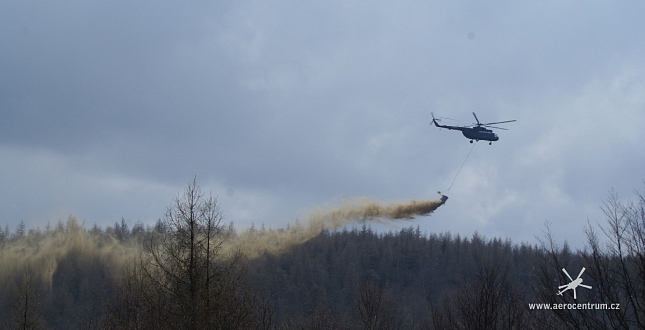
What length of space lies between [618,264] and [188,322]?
15807 mm

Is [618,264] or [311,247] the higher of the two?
[311,247]

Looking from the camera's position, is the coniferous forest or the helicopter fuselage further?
the helicopter fuselage

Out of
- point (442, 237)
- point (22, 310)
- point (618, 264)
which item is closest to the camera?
point (618, 264)

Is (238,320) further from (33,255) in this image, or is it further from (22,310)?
(33,255)

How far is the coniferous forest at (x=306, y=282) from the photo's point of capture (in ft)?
74.2

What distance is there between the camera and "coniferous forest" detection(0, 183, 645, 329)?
74.2 feet

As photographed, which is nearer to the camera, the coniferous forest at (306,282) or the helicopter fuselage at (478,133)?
the coniferous forest at (306,282)

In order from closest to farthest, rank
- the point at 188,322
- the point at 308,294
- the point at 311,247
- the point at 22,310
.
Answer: the point at 188,322 → the point at 22,310 → the point at 308,294 → the point at 311,247

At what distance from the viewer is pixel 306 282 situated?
502ft

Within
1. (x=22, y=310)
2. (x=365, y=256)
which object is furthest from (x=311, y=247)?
(x=22, y=310)

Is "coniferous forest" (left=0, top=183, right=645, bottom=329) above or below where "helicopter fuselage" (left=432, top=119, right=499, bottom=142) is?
below

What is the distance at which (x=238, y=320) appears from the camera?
2644 centimetres

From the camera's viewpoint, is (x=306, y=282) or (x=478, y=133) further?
(x=306, y=282)

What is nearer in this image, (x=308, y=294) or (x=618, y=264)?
(x=618, y=264)
